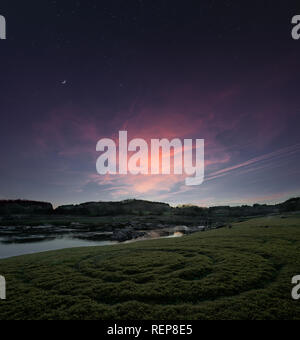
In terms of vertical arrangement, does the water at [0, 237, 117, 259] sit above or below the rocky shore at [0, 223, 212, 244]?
above

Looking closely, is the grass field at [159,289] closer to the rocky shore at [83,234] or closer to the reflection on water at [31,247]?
the reflection on water at [31,247]

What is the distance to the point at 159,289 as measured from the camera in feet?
36.4

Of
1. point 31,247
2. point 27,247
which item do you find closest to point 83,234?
point 31,247

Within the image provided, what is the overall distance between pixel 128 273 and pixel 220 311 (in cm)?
791

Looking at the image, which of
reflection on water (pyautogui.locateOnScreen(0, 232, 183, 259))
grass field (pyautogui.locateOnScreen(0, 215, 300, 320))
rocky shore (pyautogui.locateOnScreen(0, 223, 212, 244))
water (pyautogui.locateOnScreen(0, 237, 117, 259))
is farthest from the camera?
rocky shore (pyautogui.locateOnScreen(0, 223, 212, 244))

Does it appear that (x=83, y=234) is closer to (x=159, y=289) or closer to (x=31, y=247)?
(x=31, y=247)

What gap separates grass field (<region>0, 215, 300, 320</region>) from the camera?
8.95m

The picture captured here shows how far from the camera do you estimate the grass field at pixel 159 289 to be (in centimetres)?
895

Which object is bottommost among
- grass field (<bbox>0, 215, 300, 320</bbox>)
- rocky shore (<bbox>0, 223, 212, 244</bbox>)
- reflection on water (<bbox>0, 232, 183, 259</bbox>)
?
rocky shore (<bbox>0, 223, 212, 244</bbox>)

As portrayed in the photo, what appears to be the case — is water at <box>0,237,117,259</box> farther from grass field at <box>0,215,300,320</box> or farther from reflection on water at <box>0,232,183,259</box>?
grass field at <box>0,215,300,320</box>

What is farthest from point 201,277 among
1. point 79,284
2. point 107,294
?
point 79,284

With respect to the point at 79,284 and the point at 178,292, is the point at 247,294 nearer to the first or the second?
the point at 178,292

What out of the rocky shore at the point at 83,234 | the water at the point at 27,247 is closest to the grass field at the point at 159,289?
the water at the point at 27,247

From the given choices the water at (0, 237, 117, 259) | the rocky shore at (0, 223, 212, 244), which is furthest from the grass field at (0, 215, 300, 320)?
the rocky shore at (0, 223, 212, 244)
